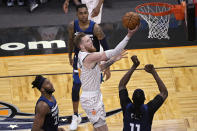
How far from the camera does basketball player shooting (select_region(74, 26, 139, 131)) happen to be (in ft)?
19.0

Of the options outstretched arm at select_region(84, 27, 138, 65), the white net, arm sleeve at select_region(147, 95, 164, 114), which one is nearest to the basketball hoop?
the white net

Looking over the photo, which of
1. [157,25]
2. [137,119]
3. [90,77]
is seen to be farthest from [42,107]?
[157,25]

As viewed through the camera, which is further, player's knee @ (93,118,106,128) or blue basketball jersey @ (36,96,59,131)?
player's knee @ (93,118,106,128)

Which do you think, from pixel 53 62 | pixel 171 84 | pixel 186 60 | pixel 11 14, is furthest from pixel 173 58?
pixel 11 14

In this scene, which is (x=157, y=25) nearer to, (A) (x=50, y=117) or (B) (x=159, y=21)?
(B) (x=159, y=21)

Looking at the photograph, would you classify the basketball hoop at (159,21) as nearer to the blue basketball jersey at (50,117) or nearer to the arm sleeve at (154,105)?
the blue basketball jersey at (50,117)

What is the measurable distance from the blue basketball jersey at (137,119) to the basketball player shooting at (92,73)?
2.76 ft

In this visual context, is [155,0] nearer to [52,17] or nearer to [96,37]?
[52,17]

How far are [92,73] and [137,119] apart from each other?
3.79 feet

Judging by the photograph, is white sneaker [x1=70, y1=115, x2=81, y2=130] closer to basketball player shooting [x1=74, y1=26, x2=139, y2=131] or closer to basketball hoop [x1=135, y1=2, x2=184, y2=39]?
basketball player shooting [x1=74, y1=26, x2=139, y2=131]

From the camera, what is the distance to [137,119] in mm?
5102

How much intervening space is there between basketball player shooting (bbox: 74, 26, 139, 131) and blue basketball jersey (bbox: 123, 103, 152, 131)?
33.2 inches

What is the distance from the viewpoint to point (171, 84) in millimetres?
8336

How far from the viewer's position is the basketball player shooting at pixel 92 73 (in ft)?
19.0
